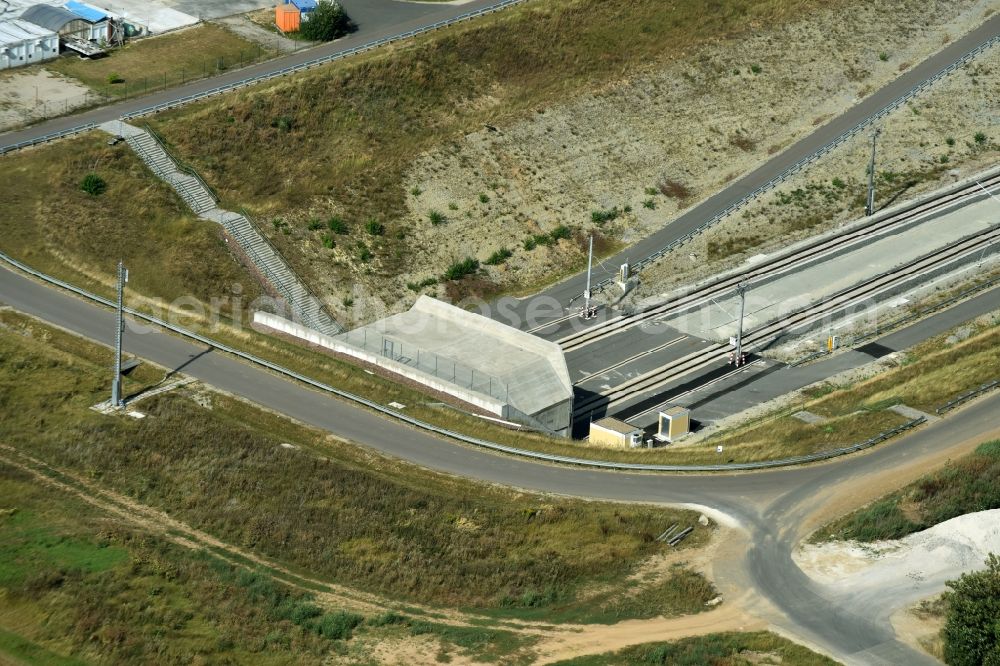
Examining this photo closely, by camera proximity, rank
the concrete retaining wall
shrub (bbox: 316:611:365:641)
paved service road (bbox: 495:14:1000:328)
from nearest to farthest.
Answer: shrub (bbox: 316:611:365:641)
the concrete retaining wall
paved service road (bbox: 495:14:1000:328)

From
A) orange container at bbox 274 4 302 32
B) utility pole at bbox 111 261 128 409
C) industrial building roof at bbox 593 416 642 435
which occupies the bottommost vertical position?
industrial building roof at bbox 593 416 642 435

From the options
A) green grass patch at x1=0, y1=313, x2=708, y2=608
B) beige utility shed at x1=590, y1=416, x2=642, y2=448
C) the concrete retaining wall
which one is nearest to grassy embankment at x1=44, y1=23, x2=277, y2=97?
the concrete retaining wall

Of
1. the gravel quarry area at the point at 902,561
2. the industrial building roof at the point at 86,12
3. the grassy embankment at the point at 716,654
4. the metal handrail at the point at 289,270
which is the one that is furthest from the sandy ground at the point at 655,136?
the grassy embankment at the point at 716,654

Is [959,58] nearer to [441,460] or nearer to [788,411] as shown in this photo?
[788,411]

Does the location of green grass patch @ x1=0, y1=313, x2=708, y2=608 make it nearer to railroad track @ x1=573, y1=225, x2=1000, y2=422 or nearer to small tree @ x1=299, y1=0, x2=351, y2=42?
railroad track @ x1=573, y1=225, x2=1000, y2=422

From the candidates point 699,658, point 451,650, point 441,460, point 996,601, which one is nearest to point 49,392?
point 441,460

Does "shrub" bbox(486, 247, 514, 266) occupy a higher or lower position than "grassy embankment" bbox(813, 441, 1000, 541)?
higher

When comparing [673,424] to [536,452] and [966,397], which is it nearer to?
[536,452]

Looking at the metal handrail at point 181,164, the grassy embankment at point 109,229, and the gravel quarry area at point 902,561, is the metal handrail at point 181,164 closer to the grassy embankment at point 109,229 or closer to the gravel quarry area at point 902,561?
the grassy embankment at point 109,229
